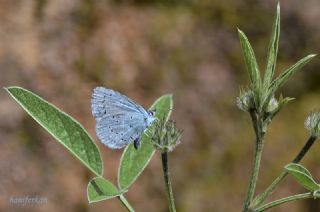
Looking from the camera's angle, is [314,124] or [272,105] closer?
[272,105]

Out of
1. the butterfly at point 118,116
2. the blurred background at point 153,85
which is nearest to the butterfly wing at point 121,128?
the butterfly at point 118,116

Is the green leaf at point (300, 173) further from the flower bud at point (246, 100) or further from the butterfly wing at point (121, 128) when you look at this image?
the butterfly wing at point (121, 128)

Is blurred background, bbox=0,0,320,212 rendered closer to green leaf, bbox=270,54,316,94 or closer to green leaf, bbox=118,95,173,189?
green leaf, bbox=118,95,173,189

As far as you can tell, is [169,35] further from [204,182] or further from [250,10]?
[204,182]

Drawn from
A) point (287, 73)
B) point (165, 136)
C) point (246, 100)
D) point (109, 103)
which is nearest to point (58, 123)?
point (109, 103)

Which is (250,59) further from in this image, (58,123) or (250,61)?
(58,123)

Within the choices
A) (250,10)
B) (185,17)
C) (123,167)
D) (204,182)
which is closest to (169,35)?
(185,17)
